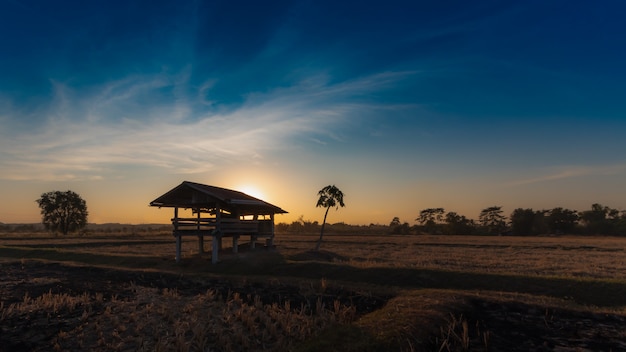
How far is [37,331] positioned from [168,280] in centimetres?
935

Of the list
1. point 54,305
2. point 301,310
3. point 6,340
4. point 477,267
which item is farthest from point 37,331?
point 477,267

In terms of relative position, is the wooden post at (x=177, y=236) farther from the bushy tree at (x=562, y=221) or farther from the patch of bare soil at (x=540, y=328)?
the bushy tree at (x=562, y=221)

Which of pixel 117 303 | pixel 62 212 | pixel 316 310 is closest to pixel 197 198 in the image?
pixel 117 303

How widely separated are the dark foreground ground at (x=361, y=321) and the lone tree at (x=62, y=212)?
73255mm

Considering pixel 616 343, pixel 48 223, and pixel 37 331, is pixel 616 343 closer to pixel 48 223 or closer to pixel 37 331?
pixel 37 331

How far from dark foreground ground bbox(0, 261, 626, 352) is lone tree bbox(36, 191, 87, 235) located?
73.3 meters

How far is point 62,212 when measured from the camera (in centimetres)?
8012

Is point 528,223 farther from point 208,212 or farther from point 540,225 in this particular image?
point 208,212

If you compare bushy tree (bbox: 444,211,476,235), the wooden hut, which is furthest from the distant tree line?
the wooden hut

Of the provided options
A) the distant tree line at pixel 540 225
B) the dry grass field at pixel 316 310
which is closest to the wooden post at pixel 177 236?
the dry grass field at pixel 316 310

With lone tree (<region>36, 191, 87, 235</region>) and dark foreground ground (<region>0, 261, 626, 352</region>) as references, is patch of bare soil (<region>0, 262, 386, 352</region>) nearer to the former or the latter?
dark foreground ground (<region>0, 261, 626, 352</region>)

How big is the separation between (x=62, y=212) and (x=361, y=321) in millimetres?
88200

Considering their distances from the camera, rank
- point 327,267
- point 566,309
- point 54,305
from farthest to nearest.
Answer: point 327,267 < point 54,305 < point 566,309

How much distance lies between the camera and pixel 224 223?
85.5ft
